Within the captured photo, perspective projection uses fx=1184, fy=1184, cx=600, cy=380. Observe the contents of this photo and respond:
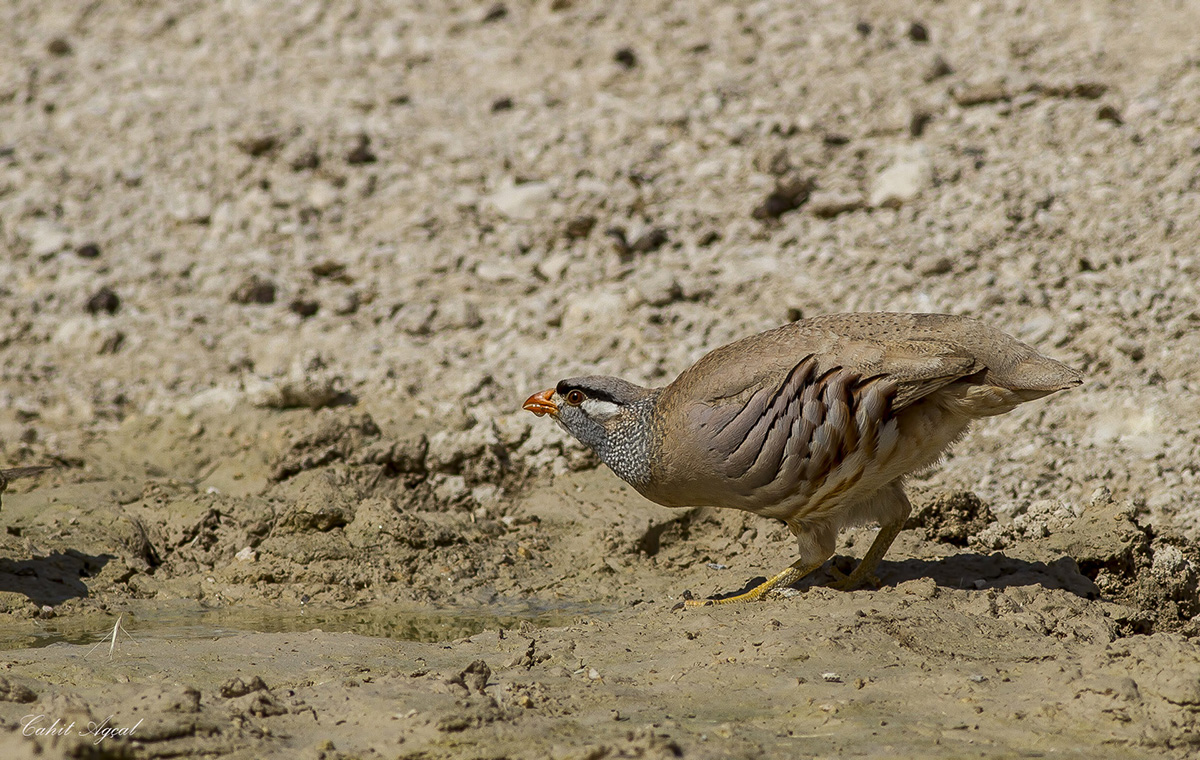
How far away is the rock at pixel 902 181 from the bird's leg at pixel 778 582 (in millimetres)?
4609

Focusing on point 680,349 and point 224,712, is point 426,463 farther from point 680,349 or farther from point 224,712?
point 224,712

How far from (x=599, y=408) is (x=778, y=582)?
4.44 feet

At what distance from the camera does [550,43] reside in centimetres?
1277

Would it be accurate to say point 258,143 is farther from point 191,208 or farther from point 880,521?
point 880,521

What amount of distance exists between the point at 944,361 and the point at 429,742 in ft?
10.0

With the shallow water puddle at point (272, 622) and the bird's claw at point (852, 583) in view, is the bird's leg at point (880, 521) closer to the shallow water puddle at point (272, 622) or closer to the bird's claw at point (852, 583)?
the bird's claw at point (852, 583)

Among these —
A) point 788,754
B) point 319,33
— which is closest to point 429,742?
point 788,754

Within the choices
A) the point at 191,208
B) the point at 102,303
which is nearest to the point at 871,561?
the point at 102,303

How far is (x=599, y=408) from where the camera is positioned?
652 cm

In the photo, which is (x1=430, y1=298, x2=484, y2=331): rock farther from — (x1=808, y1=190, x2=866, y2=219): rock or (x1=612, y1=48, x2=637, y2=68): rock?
(x1=612, y1=48, x2=637, y2=68): rock

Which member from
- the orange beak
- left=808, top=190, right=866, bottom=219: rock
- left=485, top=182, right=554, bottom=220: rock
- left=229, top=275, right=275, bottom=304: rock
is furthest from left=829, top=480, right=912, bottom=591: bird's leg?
left=229, top=275, right=275, bottom=304: rock

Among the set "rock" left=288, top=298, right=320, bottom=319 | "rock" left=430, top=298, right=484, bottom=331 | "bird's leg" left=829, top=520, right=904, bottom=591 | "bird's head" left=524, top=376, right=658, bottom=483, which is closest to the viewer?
"bird's leg" left=829, top=520, right=904, bottom=591

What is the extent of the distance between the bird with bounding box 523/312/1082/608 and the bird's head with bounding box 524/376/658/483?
3cm

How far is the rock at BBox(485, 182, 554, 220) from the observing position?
1040 cm
